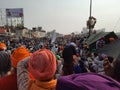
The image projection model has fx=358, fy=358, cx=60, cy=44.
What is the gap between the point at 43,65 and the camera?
3.02 m

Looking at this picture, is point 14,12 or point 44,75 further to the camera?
point 14,12

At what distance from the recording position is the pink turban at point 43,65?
302 cm

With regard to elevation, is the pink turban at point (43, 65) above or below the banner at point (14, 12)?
above

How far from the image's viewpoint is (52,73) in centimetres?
308

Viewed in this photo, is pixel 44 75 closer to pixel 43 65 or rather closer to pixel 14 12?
pixel 43 65

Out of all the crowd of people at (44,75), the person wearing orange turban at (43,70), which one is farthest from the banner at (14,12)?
the person wearing orange turban at (43,70)

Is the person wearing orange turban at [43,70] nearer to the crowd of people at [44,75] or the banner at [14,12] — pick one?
the crowd of people at [44,75]

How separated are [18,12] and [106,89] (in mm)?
88197

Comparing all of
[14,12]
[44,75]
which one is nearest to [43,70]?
[44,75]

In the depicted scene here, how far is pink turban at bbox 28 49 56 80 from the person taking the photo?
3.02 metres

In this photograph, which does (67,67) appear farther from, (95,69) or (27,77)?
(95,69)

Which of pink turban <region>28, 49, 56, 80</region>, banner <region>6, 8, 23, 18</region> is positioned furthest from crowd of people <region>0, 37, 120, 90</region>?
banner <region>6, 8, 23, 18</region>

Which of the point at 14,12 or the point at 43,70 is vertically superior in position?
the point at 43,70

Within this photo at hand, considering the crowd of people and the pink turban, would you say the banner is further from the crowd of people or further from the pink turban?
the pink turban
